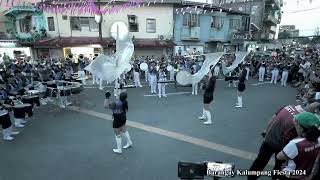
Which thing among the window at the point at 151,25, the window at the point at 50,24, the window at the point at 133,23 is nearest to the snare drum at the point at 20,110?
the window at the point at 133,23

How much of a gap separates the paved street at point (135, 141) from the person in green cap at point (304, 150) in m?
3.17

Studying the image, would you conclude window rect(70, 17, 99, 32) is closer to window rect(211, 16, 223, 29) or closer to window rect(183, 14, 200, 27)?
window rect(183, 14, 200, 27)

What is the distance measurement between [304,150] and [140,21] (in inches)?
1093

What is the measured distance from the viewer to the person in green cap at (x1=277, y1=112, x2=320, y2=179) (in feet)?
12.0

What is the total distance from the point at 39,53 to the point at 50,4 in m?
6.51

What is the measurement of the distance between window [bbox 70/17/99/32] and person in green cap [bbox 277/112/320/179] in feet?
92.5

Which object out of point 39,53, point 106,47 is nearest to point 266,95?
point 106,47

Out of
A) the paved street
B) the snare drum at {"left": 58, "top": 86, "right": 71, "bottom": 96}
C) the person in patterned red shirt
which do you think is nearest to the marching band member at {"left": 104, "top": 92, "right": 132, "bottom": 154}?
the paved street

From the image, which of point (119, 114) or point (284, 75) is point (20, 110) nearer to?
point (119, 114)

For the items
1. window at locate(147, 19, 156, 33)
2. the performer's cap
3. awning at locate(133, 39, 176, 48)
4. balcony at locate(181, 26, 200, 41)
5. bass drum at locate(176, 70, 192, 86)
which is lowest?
bass drum at locate(176, 70, 192, 86)

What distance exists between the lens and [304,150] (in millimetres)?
3715

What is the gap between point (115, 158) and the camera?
7.52 m

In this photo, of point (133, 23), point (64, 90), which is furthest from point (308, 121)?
point (133, 23)

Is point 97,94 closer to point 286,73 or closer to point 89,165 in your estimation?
point 89,165
